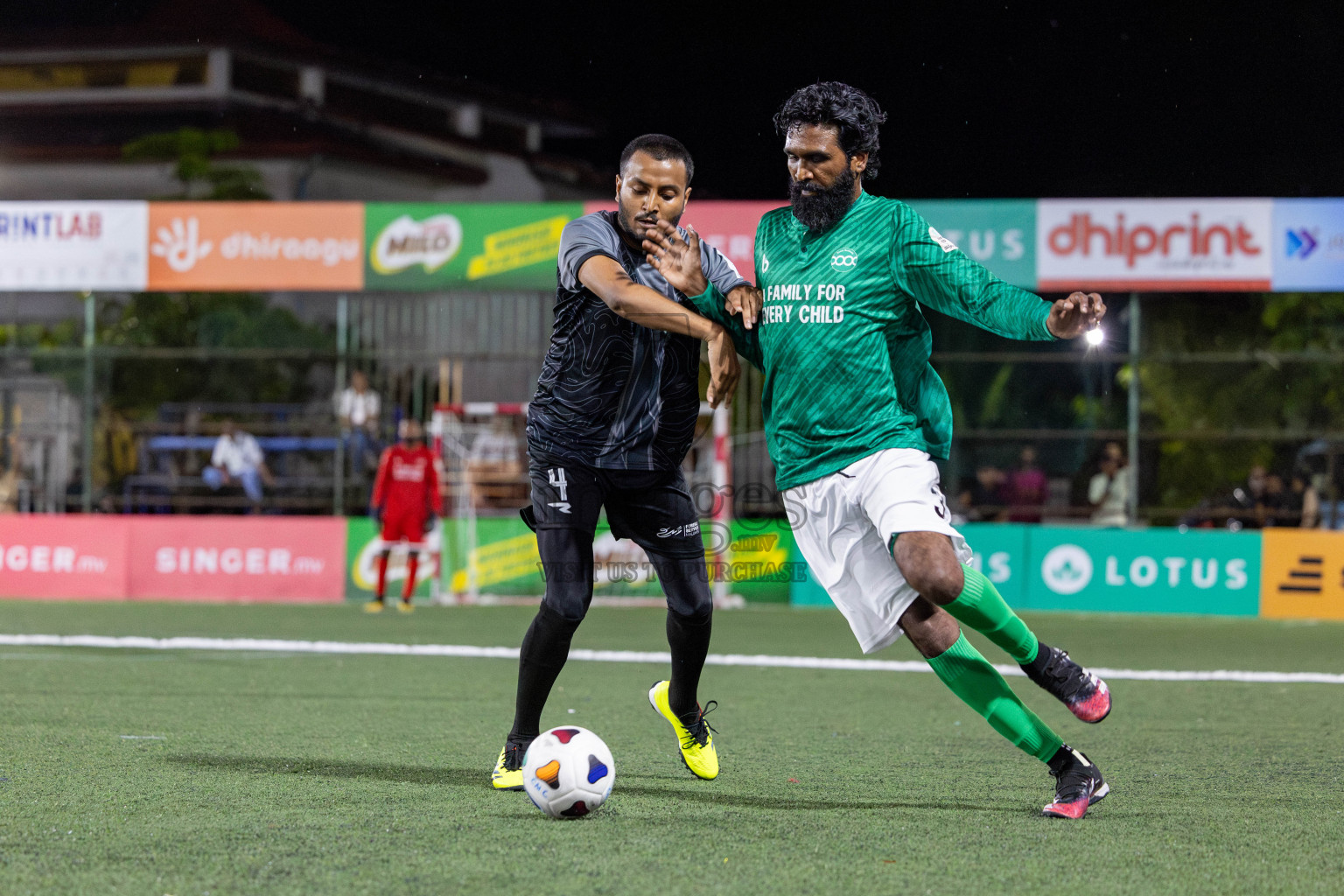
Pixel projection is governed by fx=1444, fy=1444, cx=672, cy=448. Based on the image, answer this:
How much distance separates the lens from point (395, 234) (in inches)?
629

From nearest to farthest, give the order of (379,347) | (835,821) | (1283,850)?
1. (1283,850)
2. (835,821)
3. (379,347)

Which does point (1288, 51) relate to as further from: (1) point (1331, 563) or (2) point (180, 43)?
(2) point (180, 43)

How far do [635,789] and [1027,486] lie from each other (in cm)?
1280

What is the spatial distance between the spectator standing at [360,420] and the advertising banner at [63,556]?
9.46 feet

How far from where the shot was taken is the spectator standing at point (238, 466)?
17266 millimetres

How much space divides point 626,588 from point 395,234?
15.3 ft

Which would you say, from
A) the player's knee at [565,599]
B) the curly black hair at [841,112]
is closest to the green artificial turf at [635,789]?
the player's knee at [565,599]

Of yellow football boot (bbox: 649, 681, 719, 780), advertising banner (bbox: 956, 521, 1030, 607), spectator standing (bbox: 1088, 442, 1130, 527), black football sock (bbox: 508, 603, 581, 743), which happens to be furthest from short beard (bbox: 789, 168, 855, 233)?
spectator standing (bbox: 1088, 442, 1130, 527)

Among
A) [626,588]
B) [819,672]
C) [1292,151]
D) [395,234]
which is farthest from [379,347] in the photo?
[1292,151]

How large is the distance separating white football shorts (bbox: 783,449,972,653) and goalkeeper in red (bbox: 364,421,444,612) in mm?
10563

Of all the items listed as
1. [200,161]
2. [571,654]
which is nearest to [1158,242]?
[571,654]

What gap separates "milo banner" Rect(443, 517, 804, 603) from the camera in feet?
50.5

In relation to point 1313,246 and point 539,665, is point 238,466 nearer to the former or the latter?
point 1313,246

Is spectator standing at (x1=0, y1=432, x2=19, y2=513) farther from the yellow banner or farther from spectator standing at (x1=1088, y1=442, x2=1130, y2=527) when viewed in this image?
spectator standing at (x1=1088, y1=442, x2=1130, y2=527)
